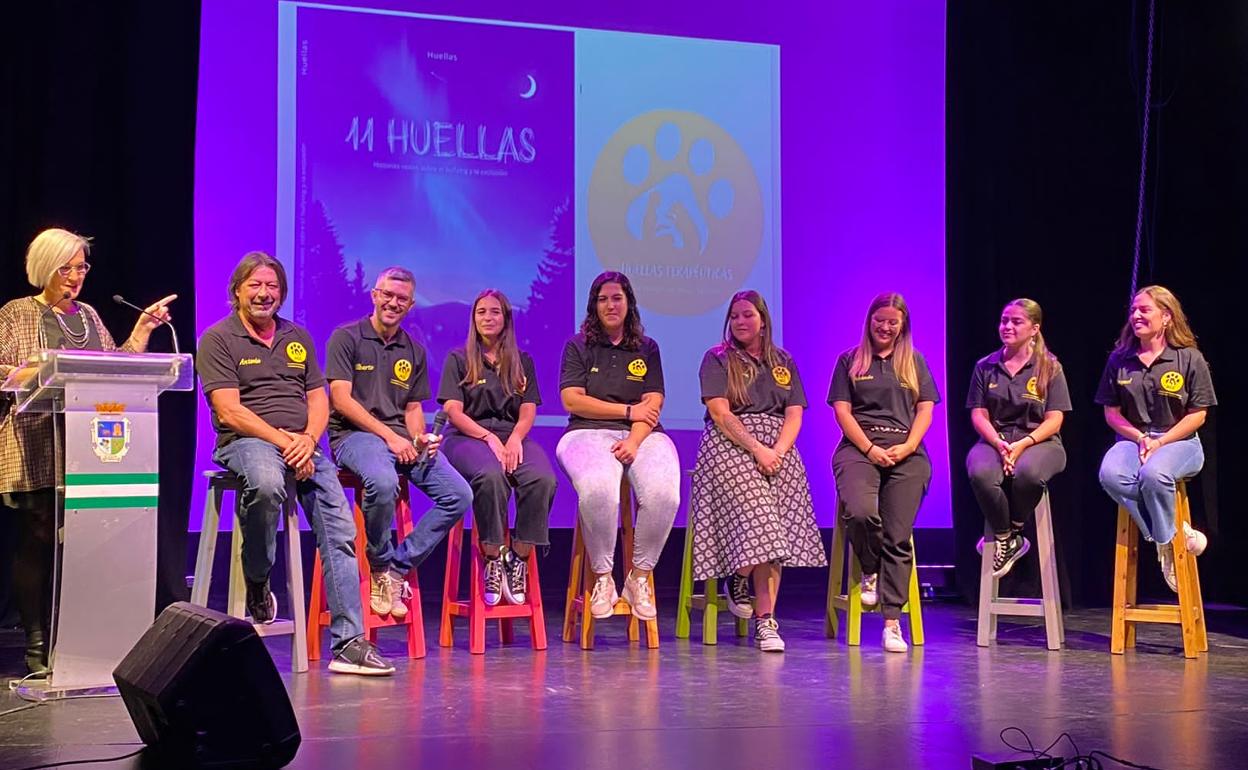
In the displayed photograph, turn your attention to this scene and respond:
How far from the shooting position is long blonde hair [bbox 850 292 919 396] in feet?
14.7

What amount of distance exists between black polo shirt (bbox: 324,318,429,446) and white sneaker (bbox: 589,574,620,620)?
832mm

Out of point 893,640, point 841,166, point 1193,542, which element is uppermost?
point 841,166

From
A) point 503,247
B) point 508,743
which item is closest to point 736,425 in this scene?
point 503,247

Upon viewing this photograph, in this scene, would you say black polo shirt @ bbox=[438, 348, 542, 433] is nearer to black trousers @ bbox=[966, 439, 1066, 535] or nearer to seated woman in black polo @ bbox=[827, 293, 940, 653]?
seated woman in black polo @ bbox=[827, 293, 940, 653]

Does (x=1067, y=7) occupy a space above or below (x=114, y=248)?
above

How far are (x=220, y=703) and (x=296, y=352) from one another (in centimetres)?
163

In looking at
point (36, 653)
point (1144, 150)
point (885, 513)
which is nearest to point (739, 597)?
point (885, 513)

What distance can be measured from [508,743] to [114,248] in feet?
9.66

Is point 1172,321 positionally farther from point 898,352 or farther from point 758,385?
point 758,385

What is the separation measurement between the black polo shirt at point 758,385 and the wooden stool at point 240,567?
1.53 meters

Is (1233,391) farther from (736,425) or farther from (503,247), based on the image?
(503,247)

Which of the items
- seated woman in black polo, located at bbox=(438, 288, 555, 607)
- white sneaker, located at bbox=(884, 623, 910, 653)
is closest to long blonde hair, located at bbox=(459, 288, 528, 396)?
seated woman in black polo, located at bbox=(438, 288, 555, 607)

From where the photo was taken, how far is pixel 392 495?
12.7ft

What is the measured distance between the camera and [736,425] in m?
4.32
